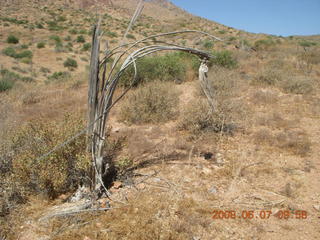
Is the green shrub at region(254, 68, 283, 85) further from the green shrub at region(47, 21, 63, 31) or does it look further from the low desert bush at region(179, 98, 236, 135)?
the green shrub at region(47, 21, 63, 31)

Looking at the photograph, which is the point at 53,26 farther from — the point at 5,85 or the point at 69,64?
the point at 5,85

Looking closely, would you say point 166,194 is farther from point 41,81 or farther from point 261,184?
point 41,81

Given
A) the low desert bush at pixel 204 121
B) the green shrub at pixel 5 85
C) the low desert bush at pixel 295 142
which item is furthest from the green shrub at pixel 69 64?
the low desert bush at pixel 295 142

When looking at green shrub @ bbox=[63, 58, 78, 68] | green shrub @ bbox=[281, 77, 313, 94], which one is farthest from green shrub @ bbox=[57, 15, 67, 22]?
green shrub @ bbox=[281, 77, 313, 94]

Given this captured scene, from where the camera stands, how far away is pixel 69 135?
8.61 ft

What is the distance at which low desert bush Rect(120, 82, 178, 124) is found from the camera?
498 centimetres

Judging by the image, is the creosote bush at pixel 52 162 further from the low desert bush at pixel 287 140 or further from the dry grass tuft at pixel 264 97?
the dry grass tuft at pixel 264 97

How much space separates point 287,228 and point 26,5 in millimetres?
35947

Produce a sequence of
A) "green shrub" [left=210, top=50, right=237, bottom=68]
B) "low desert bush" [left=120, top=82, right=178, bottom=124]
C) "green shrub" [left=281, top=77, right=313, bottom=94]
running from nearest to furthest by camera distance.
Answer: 1. "low desert bush" [left=120, top=82, right=178, bottom=124]
2. "green shrub" [left=281, top=77, right=313, bottom=94]
3. "green shrub" [left=210, top=50, right=237, bottom=68]

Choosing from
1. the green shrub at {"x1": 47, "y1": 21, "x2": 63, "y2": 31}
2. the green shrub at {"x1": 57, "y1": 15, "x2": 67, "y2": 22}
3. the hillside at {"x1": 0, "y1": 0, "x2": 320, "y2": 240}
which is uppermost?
the green shrub at {"x1": 57, "y1": 15, "x2": 67, "y2": 22}

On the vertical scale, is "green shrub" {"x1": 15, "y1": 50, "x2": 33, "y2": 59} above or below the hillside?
above

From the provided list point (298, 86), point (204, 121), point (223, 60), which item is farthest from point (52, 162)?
point (223, 60)

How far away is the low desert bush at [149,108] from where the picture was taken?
4.98m

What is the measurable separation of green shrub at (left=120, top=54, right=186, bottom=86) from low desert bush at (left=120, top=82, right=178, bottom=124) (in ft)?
→ 5.31
